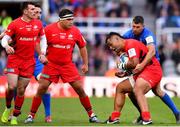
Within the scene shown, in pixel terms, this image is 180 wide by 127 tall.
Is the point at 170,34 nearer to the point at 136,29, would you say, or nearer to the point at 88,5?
the point at 88,5

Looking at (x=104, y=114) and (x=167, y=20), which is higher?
(x=167, y=20)

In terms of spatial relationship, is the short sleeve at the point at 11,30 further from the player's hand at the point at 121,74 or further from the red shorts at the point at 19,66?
the player's hand at the point at 121,74

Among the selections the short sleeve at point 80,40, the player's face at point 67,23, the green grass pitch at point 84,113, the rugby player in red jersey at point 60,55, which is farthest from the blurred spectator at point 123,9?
the player's face at point 67,23

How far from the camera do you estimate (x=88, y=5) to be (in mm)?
31609

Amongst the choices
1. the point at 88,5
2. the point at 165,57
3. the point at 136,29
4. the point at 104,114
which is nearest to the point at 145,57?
the point at 136,29

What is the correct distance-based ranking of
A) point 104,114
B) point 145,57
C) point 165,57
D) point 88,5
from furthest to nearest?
point 88,5, point 165,57, point 104,114, point 145,57

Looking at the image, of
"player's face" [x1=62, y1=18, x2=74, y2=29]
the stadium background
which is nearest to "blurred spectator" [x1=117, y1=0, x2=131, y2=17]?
Answer: the stadium background

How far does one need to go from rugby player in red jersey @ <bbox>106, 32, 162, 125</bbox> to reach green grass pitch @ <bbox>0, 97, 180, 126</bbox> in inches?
14.8

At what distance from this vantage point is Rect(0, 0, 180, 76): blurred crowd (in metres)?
28.7

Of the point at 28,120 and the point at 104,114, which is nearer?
the point at 28,120

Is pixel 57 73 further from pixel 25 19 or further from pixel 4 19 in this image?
pixel 4 19

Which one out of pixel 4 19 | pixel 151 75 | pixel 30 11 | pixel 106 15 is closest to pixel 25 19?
pixel 30 11

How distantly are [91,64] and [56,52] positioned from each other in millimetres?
13178

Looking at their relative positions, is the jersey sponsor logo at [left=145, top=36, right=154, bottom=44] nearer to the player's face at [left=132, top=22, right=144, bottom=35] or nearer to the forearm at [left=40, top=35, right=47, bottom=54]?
the player's face at [left=132, top=22, right=144, bottom=35]
